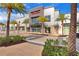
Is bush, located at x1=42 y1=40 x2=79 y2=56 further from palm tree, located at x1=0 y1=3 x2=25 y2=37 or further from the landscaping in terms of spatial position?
palm tree, located at x1=0 y1=3 x2=25 y2=37

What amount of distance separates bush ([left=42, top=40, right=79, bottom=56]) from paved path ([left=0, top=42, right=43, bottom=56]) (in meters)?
0.12

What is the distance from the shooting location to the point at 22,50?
14.7ft

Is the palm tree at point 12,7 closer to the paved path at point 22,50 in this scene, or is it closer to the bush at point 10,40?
the bush at point 10,40

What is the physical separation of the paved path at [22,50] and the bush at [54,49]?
12 cm

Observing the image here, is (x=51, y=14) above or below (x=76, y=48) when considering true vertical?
above

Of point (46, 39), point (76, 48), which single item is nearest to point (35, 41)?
point (46, 39)

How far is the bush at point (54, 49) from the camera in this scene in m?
4.41

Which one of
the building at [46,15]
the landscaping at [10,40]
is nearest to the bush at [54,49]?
the building at [46,15]

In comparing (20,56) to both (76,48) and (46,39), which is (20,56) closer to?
(46,39)

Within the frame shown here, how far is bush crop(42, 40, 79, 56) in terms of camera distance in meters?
4.41

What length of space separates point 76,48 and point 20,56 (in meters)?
1.09

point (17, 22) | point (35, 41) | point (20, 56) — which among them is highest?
point (17, 22)

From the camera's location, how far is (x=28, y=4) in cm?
446

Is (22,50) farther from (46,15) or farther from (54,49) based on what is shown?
(46,15)
